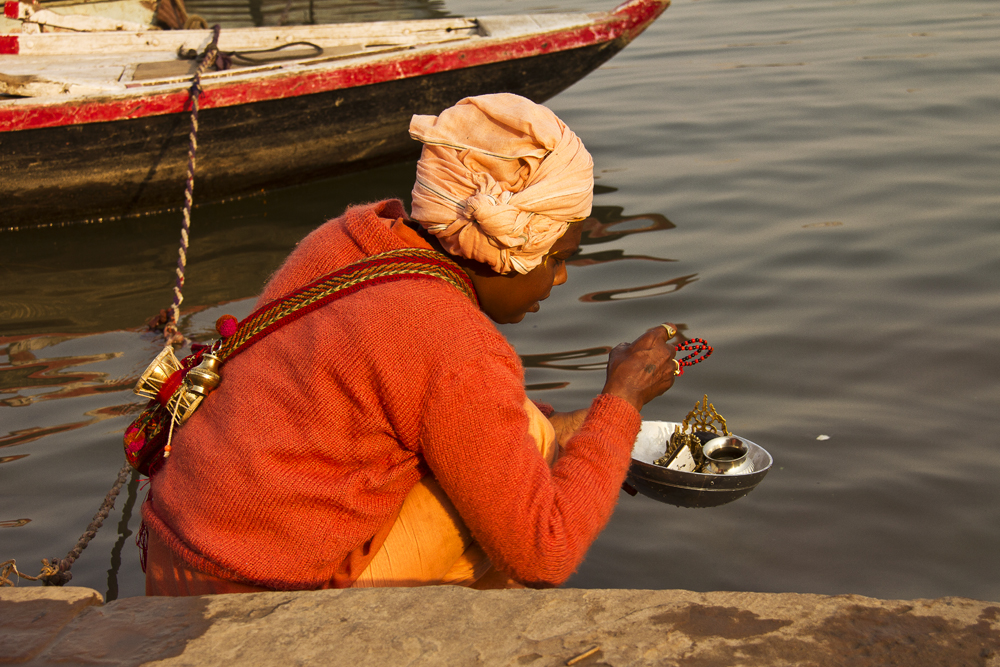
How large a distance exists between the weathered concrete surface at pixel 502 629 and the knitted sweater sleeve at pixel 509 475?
0.28 feet

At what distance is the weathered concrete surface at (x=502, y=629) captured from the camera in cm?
152

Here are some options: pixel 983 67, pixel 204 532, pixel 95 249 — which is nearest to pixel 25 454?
pixel 204 532

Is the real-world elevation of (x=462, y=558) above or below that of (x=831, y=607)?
below

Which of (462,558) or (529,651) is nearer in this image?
(529,651)

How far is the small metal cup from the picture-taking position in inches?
104

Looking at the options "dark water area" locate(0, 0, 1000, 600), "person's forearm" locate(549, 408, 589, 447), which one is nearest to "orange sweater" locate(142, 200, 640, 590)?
"person's forearm" locate(549, 408, 589, 447)

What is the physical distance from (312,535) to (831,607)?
37.8 inches

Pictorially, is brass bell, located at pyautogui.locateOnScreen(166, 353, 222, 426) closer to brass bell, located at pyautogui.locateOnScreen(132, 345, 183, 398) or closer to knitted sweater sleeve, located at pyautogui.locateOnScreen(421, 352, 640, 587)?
brass bell, located at pyautogui.locateOnScreen(132, 345, 183, 398)

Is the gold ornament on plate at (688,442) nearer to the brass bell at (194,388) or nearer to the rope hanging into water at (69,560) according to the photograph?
the brass bell at (194,388)

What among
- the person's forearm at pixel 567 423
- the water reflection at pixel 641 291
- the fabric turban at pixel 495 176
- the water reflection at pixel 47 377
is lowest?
the water reflection at pixel 47 377

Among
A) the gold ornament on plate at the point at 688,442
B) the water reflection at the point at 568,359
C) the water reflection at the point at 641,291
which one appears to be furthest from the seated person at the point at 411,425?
the water reflection at the point at 641,291

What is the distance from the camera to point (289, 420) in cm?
166

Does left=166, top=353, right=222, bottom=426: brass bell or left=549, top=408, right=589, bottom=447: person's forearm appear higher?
left=166, top=353, right=222, bottom=426: brass bell

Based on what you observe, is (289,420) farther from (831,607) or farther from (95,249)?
(95,249)
